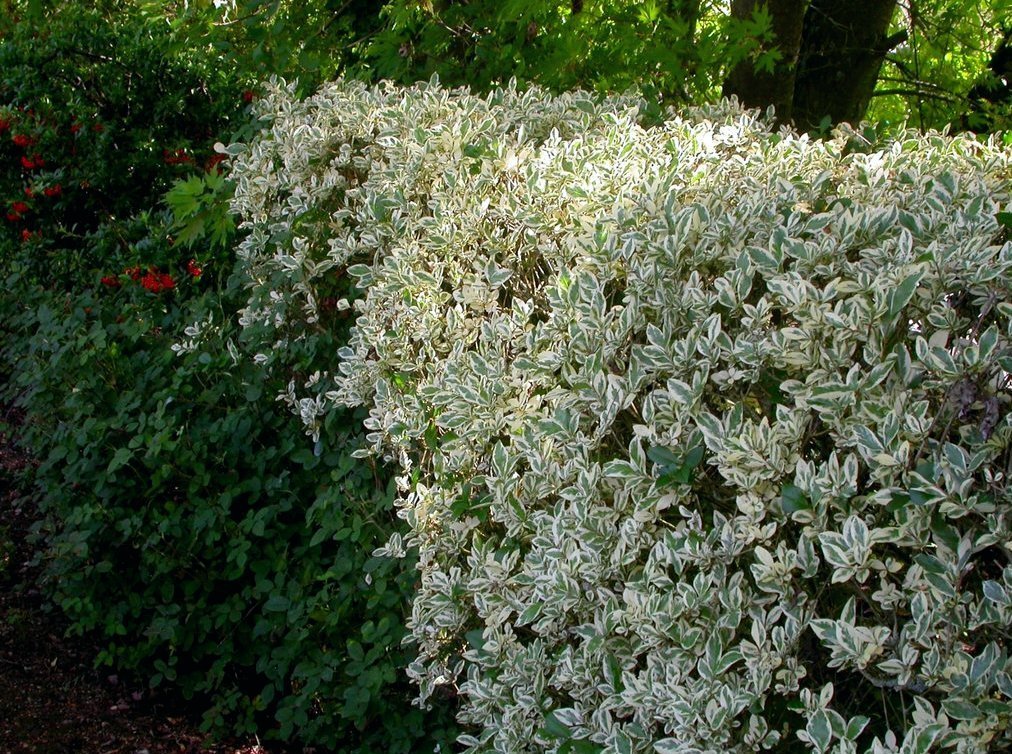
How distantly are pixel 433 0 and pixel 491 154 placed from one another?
→ 235 cm

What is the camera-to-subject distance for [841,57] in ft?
18.6

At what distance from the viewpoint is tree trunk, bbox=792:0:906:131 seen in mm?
5492

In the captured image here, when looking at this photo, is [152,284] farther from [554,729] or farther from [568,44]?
[554,729]

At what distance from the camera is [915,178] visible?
8.21ft

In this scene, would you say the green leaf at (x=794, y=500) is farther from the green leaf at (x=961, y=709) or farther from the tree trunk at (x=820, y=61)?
the tree trunk at (x=820, y=61)

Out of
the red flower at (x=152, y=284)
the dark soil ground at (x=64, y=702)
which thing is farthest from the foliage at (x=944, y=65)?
the dark soil ground at (x=64, y=702)

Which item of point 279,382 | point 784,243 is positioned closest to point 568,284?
point 784,243

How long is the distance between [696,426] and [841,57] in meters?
4.23

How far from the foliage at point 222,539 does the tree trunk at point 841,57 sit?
11.3ft

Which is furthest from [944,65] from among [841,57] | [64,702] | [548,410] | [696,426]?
Answer: [64,702]

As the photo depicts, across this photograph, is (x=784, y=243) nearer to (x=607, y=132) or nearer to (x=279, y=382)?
(x=607, y=132)

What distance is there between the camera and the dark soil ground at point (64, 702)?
3.45 metres

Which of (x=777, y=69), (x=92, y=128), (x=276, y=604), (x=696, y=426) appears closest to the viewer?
(x=696, y=426)

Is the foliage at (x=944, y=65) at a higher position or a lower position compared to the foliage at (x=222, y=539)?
higher
